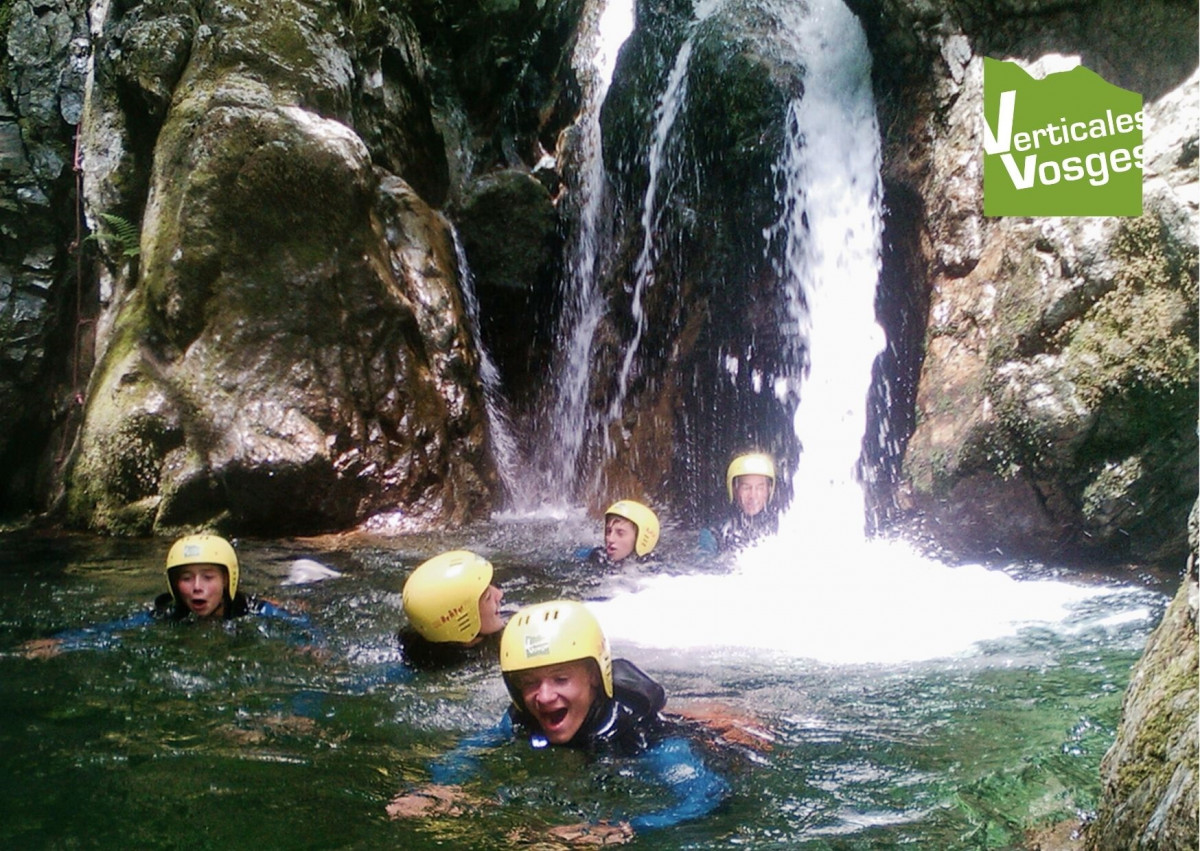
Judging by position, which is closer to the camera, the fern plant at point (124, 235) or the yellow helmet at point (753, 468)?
the yellow helmet at point (753, 468)

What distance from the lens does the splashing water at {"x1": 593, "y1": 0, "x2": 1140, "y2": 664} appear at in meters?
5.72

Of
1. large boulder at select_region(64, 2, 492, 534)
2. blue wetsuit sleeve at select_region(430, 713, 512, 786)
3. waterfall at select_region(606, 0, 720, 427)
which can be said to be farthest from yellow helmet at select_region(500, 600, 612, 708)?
waterfall at select_region(606, 0, 720, 427)

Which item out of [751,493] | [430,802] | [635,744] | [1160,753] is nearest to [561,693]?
[635,744]

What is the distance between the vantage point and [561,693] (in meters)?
3.66

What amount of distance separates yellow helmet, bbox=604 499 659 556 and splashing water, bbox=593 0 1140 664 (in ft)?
1.16

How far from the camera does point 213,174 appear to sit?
31.4 feet

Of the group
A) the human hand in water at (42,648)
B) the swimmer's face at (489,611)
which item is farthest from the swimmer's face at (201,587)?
the swimmer's face at (489,611)

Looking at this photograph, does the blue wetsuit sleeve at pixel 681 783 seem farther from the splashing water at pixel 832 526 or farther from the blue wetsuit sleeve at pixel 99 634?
the blue wetsuit sleeve at pixel 99 634

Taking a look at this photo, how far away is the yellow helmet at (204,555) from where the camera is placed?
5957 millimetres

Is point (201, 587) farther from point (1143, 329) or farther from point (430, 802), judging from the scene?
point (1143, 329)

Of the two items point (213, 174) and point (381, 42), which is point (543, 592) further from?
point (381, 42)

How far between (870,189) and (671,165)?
2.47 meters

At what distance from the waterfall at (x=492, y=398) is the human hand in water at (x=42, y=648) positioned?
6201 millimetres

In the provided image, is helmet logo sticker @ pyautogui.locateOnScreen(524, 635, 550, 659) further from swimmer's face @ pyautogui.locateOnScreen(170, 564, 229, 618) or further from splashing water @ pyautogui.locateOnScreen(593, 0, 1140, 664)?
swimmer's face @ pyautogui.locateOnScreen(170, 564, 229, 618)
